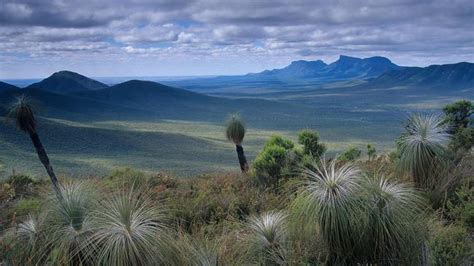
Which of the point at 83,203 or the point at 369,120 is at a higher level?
the point at 83,203

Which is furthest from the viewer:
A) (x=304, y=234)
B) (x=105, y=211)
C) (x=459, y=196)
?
(x=459, y=196)

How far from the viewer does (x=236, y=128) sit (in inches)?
560

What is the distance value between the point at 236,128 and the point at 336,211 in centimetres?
1003

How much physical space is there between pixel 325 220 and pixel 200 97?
150 meters

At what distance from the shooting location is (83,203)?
4.56 m

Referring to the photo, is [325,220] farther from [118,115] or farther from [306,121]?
[118,115]

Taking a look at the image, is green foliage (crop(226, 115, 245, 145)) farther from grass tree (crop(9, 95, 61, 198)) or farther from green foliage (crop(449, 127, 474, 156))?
green foliage (crop(449, 127, 474, 156))

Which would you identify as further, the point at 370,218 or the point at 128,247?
the point at 370,218

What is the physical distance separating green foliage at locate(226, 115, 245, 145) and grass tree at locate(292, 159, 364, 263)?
9.70 m

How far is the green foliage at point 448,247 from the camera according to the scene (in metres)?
4.40

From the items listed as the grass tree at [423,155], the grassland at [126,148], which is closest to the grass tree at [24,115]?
the grass tree at [423,155]

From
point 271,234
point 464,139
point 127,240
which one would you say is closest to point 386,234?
point 271,234

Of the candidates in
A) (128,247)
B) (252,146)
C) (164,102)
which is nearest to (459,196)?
(128,247)

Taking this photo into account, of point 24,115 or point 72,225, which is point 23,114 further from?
point 72,225
